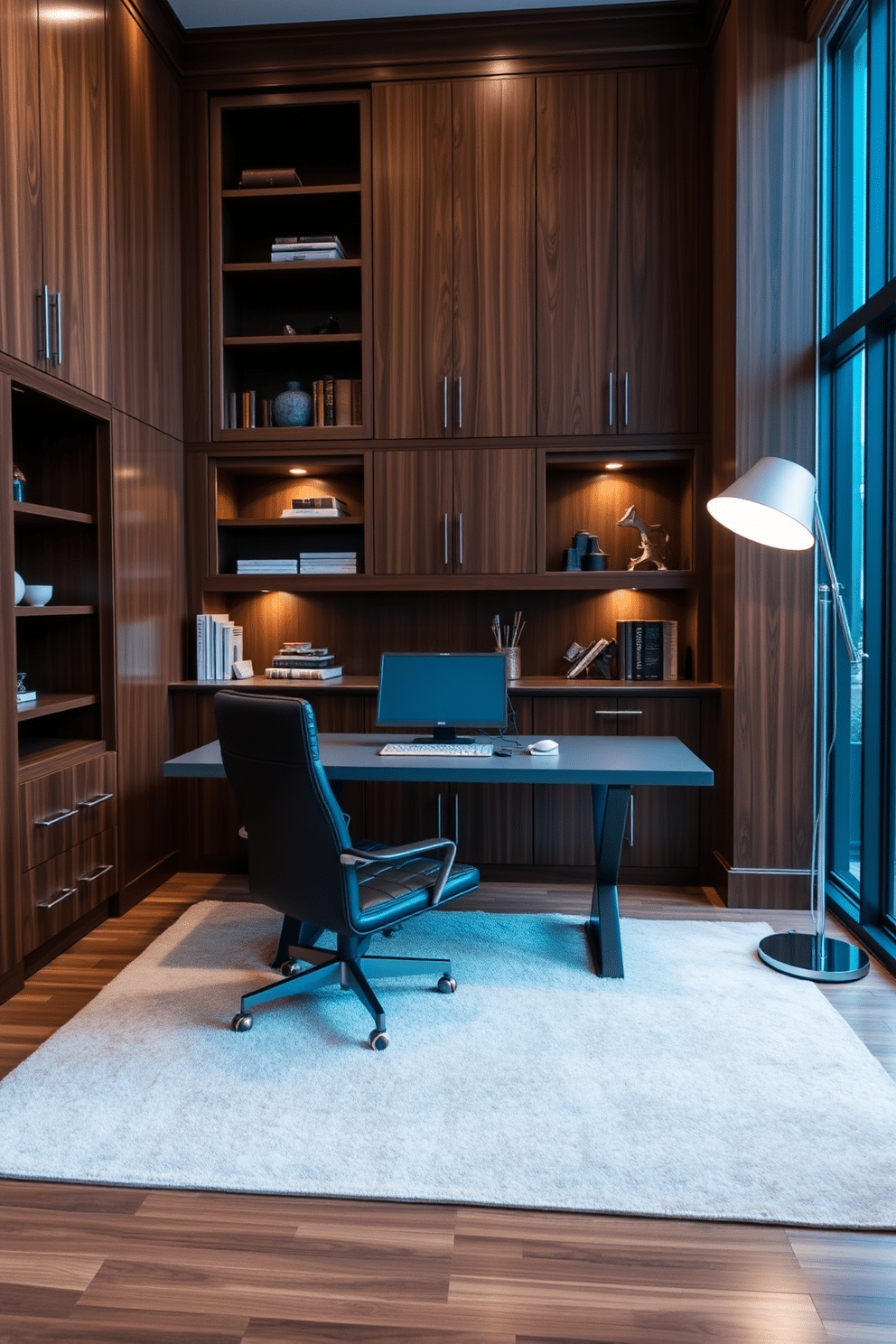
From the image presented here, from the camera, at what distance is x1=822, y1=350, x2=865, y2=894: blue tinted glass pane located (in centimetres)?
373

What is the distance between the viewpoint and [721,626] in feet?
13.5

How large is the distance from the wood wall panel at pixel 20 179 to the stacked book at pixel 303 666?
71.8 inches

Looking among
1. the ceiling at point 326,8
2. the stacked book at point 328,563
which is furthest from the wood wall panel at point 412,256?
the stacked book at point 328,563

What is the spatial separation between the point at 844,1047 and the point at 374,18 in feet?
15.0

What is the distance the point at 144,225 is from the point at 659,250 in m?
2.29

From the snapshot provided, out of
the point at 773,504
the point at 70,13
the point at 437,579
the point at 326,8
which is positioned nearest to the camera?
the point at 773,504

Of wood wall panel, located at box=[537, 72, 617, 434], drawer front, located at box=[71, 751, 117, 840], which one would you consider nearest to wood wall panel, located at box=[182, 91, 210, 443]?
wood wall panel, located at box=[537, 72, 617, 434]

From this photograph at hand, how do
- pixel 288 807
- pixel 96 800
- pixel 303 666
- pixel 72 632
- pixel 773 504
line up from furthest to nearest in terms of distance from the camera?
pixel 303 666 < pixel 72 632 < pixel 96 800 < pixel 773 504 < pixel 288 807

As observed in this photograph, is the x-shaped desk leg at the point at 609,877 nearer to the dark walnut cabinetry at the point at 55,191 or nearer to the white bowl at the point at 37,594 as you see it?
the white bowl at the point at 37,594

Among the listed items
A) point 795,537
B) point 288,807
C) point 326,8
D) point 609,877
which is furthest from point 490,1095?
point 326,8

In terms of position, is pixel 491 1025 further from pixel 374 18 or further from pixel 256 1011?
pixel 374 18

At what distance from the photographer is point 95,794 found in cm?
360

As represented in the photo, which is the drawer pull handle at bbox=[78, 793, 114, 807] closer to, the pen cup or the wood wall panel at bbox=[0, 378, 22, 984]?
the wood wall panel at bbox=[0, 378, 22, 984]

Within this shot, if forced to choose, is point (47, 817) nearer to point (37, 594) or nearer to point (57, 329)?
point (37, 594)
